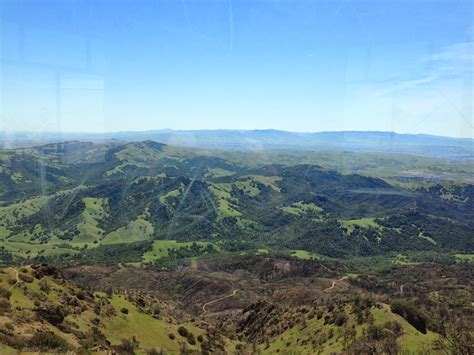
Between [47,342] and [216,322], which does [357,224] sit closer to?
[216,322]

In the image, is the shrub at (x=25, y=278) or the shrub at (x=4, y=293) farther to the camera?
the shrub at (x=25, y=278)

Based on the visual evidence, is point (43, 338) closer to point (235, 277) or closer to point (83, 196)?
point (235, 277)

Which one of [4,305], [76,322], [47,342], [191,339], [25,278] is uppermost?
[47,342]

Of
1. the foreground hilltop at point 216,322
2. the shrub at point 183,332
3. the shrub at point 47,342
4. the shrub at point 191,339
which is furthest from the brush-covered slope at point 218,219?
the shrub at point 47,342

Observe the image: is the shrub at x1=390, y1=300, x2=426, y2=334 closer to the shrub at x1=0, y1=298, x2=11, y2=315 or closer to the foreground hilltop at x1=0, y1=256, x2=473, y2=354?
the foreground hilltop at x1=0, y1=256, x2=473, y2=354

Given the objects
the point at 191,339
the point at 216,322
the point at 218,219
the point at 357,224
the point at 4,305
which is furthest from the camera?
the point at 218,219

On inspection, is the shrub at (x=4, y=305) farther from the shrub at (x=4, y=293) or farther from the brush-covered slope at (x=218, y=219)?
the brush-covered slope at (x=218, y=219)

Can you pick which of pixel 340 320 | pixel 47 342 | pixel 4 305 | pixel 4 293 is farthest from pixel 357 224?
pixel 47 342

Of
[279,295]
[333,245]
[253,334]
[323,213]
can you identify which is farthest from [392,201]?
[253,334]

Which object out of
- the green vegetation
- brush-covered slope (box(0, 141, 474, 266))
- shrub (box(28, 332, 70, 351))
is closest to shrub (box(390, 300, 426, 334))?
shrub (box(28, 332, 70, 351))

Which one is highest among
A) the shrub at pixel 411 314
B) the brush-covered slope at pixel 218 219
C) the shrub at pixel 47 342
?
the shrub at pixel 47 342

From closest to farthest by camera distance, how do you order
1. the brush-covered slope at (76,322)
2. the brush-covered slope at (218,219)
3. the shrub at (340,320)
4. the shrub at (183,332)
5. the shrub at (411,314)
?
the brush-covered slope at (76,322) → the shrub at (411,314) → the shrub at (340,320) → the shrub at (183,332) → the brush-covered slope at (218,219)
